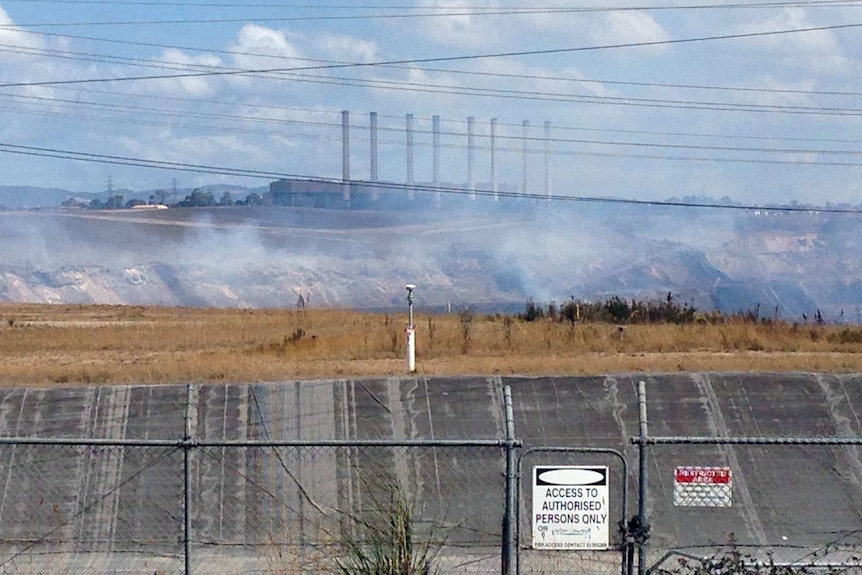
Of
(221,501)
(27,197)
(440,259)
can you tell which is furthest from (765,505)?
(27,197)

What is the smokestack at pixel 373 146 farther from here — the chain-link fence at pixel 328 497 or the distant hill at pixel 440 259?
the chain-link fence at pixel 328 497

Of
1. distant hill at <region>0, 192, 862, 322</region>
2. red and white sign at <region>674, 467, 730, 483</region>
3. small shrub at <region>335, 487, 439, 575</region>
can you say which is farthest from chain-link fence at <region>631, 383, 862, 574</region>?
distant hill at <region>0, 192, 862, 322</region>

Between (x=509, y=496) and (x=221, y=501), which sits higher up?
(x=509, y=496)

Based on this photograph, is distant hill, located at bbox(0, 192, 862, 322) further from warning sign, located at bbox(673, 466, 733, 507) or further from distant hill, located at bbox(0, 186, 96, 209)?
warning sign, located at bbox(673, 466, 733, 507)

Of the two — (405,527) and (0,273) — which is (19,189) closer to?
(0,273)

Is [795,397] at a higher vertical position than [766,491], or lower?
higher

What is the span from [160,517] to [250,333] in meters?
15.9

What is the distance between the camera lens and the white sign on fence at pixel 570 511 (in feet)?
25.2

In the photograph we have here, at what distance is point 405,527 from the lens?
7.45 metres

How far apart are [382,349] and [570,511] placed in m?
14.9

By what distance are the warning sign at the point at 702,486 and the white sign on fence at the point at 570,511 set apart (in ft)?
2.72

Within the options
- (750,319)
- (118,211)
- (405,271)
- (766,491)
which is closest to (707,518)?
(766,491)

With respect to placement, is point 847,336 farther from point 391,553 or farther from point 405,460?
point 391,553

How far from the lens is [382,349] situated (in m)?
22.5
